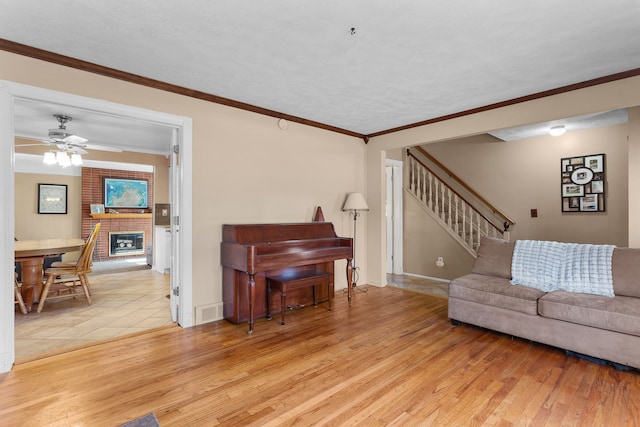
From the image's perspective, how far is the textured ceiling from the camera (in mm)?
1874

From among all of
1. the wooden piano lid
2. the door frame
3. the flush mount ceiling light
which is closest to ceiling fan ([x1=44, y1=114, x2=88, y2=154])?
the door frame

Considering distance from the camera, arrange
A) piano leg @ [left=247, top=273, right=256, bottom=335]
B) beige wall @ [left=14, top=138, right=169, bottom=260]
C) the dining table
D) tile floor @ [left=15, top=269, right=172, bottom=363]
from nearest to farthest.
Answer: tile floor @ [left=15, top=269, right=172, bottom=363]
piano leg @ [left=247, top=273, right=256, bottom=335]
the dining table
beige wall @ [left=14, top=138, right=169, bottom=260]

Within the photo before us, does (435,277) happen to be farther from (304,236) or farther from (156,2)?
(156,2)

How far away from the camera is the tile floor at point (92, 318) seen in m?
2.79

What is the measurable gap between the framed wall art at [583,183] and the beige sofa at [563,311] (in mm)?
2165

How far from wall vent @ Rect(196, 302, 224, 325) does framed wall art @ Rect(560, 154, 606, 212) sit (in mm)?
4984

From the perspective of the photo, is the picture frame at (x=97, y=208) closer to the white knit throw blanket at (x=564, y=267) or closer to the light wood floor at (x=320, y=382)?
the light wood floor at (x=320, y=382)

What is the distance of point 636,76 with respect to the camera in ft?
8.74

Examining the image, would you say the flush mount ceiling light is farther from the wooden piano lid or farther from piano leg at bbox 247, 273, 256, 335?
piano leg at bbox 247, 273, 256, 335

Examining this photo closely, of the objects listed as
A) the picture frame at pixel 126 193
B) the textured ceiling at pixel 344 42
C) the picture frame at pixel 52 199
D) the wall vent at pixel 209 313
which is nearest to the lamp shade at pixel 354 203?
the textured ceiling at pixel 344 42

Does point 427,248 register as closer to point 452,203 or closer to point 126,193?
point 452,203

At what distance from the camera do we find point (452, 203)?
5.57 m

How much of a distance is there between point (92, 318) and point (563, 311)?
176 inches

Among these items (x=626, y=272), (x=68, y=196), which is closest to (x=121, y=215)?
(x=68, y=196)
